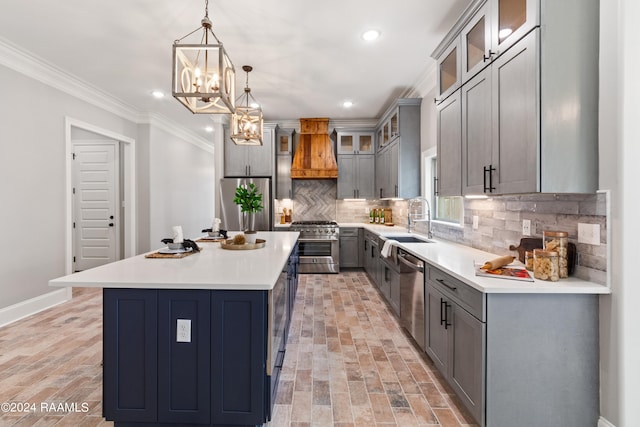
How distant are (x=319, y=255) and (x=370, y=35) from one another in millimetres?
3538

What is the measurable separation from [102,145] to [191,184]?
216 cm

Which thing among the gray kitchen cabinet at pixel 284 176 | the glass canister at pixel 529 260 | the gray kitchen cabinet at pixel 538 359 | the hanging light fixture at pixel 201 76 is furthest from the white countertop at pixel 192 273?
the gray kitchen cabinet at pixel 284 176

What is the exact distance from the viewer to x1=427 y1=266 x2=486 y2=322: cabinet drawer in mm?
1654

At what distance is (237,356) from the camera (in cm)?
161

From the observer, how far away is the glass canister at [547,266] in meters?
1.68

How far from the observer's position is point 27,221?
3.52 meters

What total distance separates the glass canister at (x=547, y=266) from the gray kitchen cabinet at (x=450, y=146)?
2.83 ft

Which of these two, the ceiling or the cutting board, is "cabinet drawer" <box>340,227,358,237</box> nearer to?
the ceiling

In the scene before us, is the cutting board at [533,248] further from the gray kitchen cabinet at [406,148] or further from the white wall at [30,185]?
the white wall at [30,185]

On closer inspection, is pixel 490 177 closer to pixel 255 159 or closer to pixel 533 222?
pixel 533 222

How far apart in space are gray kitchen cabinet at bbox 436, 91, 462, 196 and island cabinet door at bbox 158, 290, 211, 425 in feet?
6.80

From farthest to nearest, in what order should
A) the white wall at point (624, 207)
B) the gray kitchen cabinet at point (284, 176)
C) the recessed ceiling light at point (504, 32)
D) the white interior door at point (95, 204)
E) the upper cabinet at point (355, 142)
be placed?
the gray kitchen cabinet at point (284, 176), the upper cabinet at point (355, 142), the white interior door at point (95, 204), the recessed ceiling light at point (504, 32), the white wall at point (624, 207)

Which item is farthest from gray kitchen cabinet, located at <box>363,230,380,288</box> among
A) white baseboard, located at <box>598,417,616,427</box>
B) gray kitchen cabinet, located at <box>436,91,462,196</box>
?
white baseboard, located at <box>598,417,616,427</box>

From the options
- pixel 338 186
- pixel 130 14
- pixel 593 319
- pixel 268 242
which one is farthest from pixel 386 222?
pixel 130 14
